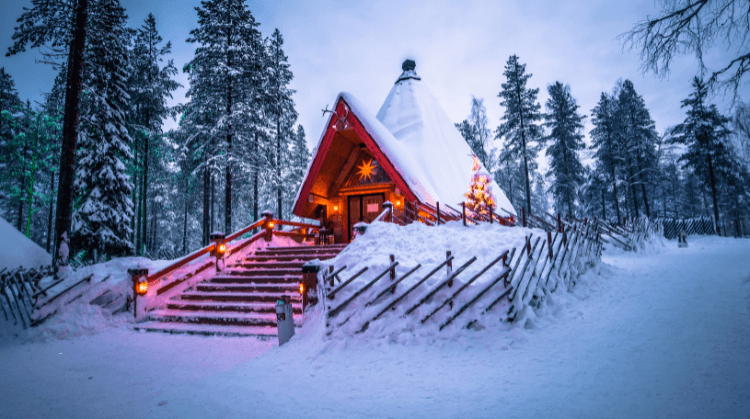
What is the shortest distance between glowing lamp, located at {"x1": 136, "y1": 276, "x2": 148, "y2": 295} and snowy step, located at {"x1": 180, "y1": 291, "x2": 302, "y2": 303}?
0.93 meters

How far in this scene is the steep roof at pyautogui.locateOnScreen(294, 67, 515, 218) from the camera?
44.7ft

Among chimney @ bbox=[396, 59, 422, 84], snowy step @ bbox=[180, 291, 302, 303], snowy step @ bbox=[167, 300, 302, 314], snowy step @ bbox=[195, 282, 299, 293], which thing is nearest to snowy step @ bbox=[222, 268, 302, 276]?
snowy step @ bbox=[195, 282, 299, 293]

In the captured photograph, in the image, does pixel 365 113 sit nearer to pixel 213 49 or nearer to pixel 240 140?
pixel 240 140

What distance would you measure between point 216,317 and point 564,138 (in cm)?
2988

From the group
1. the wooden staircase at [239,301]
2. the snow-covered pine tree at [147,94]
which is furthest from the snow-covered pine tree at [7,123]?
the wooden staircase at [239,301]

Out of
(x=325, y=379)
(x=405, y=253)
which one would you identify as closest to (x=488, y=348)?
(x=325, y=379)

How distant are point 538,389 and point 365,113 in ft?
40.8

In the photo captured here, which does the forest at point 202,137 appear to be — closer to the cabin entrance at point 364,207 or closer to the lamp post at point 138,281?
the lamp post at point 138,281

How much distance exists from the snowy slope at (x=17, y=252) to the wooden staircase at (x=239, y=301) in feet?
21.8

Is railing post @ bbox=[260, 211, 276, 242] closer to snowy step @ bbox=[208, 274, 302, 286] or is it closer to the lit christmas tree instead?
snowy step @ bbox=[208, 274, 302, 286]

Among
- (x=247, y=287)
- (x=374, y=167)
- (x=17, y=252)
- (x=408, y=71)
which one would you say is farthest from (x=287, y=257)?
(x=408, y=71)

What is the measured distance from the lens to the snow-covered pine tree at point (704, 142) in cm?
2466

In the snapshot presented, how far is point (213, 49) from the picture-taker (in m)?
16.5

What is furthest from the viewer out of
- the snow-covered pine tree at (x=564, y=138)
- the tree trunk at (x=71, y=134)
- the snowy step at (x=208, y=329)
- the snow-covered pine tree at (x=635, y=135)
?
the snow-covered pine tree at (x=635, y=135)
